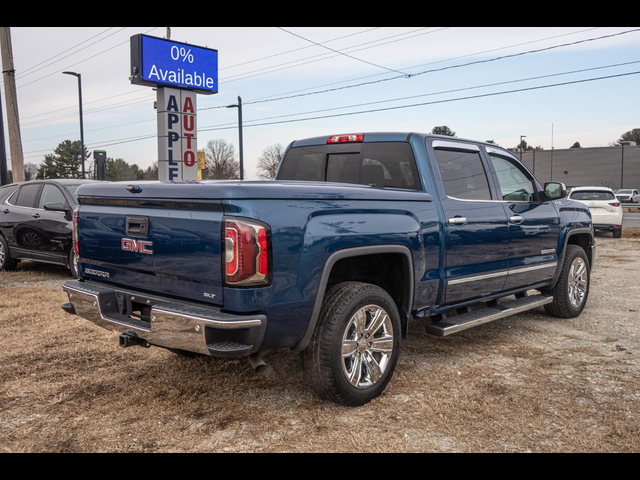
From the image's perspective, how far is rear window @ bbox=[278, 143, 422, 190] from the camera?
4.84m

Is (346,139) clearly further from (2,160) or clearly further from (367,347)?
(2,160)

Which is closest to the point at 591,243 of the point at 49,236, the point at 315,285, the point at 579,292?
the point at 579,292

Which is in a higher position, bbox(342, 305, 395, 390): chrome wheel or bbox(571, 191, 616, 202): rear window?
bbox(571, 191, 616, 202): rear window

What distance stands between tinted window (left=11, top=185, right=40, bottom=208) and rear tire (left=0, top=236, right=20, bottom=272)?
735 millimetres

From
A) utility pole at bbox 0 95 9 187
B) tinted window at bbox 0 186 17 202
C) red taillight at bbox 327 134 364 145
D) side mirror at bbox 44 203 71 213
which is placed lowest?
side mirror at bbox 44 203 71 213

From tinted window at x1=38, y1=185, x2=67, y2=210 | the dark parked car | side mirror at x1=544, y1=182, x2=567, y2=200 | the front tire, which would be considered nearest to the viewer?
the front tire

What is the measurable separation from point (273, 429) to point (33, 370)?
90.3 inches

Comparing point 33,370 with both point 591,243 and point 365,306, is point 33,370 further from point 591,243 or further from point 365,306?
point 591,243

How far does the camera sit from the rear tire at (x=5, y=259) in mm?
10383

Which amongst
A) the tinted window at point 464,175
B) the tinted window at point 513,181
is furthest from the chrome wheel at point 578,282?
the tinted window at point 464,175

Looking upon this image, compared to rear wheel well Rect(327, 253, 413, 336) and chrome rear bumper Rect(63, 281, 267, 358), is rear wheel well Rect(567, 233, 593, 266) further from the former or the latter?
chrome rear bumper Rect(63, 281, 267, 358)

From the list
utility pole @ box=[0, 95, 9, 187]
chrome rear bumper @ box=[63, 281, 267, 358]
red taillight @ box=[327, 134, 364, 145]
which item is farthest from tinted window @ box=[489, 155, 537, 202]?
utility pole @ box=[0, 95, 9, 187]

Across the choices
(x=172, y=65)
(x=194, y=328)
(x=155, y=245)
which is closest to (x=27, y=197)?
(x=172, y=65)

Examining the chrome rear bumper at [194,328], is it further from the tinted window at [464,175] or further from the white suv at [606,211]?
the white suv at [606,211]
